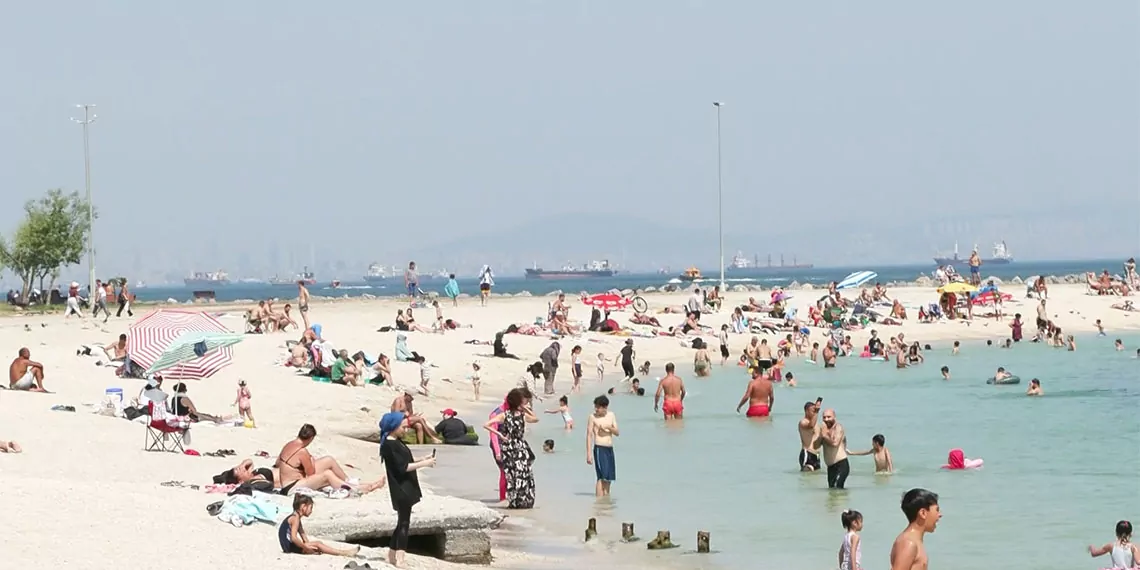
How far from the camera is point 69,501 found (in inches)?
463

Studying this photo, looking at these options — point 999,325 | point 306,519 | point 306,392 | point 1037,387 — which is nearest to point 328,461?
point 306,519

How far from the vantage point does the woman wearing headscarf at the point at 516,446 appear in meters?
14.2

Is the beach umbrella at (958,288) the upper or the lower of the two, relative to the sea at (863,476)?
upper

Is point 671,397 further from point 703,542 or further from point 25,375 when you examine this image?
point 703,542

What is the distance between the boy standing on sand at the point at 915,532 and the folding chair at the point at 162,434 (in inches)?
448

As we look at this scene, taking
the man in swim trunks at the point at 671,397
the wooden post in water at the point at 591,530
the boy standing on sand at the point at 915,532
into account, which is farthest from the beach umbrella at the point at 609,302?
the boy standing on sand at the point at 915,532

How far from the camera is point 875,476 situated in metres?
18.1

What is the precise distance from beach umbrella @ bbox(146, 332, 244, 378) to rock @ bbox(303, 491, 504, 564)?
25.6ft

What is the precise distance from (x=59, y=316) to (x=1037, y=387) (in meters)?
28.4

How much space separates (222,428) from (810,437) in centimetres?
815

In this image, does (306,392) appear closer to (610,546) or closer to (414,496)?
(610,546)

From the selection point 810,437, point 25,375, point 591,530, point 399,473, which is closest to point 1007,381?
point 810,437

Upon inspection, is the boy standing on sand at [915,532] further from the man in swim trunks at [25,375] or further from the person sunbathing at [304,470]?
the man in swim trunks at [25,375]

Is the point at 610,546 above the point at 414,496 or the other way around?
the other way around
